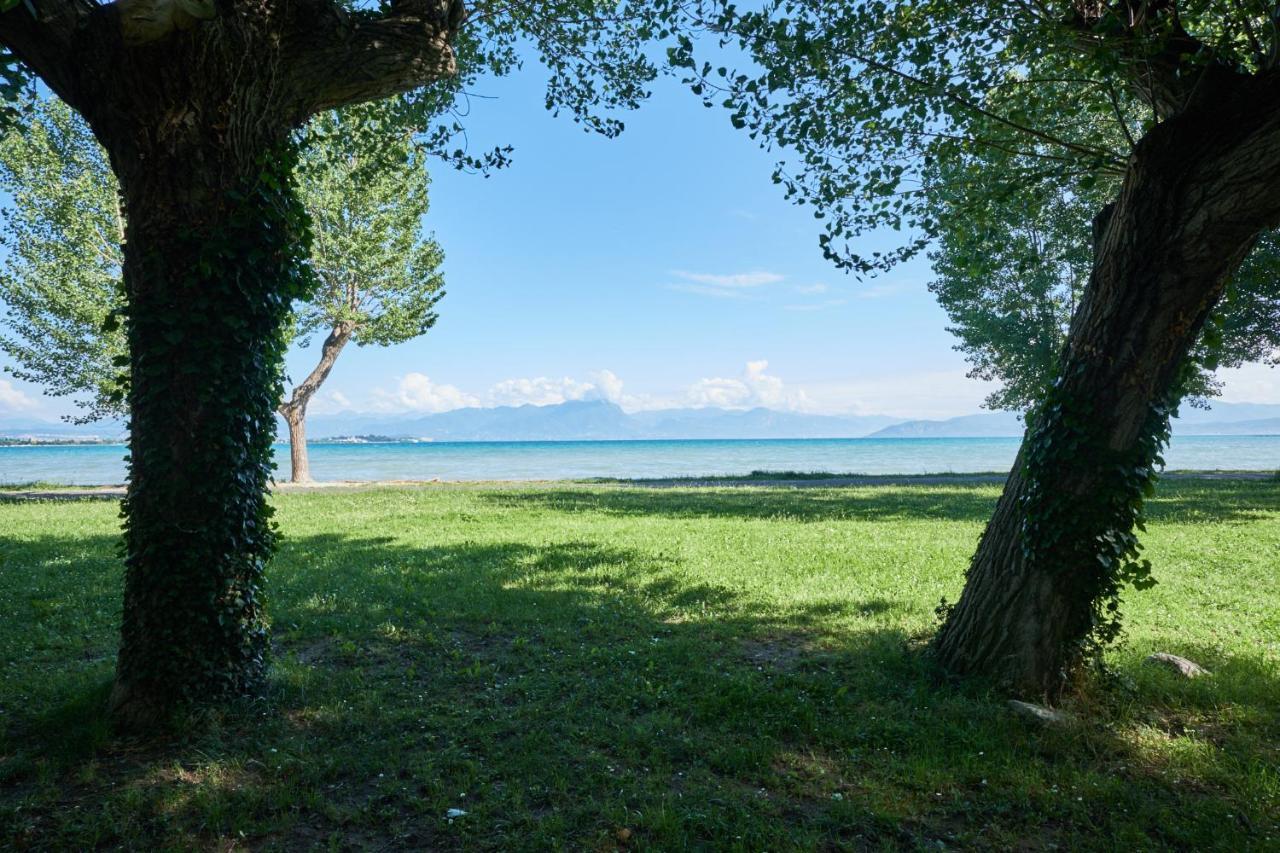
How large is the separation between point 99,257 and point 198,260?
25.5m

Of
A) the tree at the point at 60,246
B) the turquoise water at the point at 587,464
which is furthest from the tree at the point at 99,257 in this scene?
the turquoise water at the point at 587,464

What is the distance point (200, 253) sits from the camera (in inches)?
177

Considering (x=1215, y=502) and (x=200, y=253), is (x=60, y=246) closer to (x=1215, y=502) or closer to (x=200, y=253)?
(x=200, y=253)

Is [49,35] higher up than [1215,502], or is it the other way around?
[49,35]

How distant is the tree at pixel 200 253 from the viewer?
4.36 meters

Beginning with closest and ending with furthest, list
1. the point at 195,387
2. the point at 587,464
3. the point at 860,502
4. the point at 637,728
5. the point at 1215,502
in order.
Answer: the point at 195,387 → the point at 637,728 → the point at 1215,502 → the point at 860,502 → the point at 587,464

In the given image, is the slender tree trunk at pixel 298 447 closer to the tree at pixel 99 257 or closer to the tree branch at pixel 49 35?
the tree at pixel 99 257

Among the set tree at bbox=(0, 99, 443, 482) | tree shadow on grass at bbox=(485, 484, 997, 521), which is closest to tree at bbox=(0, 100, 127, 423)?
tree at bbox=(0, 99, 443, 482)

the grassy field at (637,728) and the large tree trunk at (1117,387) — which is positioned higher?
the large tree trunk at (1117,387)

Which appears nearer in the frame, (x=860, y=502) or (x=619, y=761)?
(x=619, y=761)

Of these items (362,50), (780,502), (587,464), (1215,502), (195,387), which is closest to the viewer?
(195,387)

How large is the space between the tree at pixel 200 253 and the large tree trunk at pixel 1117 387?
5363 millimetres

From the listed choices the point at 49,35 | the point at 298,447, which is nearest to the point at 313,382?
the point at 298,447

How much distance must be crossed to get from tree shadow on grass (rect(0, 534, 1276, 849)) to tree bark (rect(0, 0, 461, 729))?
2.68ft
